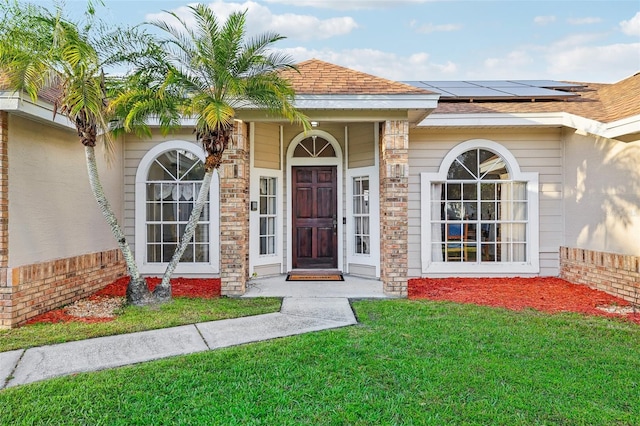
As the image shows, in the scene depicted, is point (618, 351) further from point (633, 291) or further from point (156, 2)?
point (156, 2)

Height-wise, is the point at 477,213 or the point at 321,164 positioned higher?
the point at 321,164

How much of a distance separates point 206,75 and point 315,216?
411 centimetres

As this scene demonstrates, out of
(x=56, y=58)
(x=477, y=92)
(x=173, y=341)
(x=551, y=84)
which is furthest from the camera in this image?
(x=551, y=84)

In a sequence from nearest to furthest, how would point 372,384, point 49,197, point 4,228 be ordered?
1. point 372,384
2. point 4,228
3. point 49,197

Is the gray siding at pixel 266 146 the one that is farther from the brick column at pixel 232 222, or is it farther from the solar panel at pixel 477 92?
the solar panel at pixel 477 92

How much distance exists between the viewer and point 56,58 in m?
5.30

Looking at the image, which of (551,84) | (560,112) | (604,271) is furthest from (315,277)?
(551,84)

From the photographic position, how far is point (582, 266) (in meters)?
8.04

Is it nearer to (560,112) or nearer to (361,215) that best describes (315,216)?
(361,215)

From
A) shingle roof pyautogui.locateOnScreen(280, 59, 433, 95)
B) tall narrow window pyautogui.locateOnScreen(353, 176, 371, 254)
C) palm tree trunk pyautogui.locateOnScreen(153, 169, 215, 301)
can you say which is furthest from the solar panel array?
palm tree trunk pyautogui.locateOnScreen(153, 169, 215, 301)

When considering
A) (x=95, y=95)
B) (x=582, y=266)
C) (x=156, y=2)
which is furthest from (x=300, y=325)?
(x=156, y=2)

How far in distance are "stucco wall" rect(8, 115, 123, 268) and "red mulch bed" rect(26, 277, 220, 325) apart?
2.66 feet

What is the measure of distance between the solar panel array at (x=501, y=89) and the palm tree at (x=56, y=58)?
6.58 m

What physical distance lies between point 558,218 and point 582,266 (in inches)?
48.0
